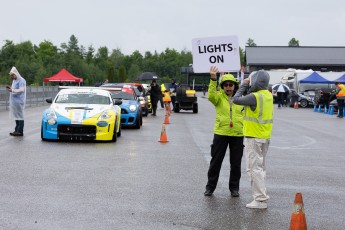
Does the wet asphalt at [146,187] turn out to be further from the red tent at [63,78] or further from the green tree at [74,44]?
the green tree at [74,44]

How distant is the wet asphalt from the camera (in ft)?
A: 24.2

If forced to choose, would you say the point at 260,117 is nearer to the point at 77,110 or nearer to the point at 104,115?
the point at 104,115

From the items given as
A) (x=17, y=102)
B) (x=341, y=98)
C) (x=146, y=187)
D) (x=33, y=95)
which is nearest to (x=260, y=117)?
(x=146, y=187)

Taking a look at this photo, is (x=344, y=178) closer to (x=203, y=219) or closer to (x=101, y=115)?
(x=203, y=219)

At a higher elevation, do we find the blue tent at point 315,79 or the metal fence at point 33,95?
the blue tent at point 315,79

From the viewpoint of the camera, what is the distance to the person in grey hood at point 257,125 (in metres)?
8.49

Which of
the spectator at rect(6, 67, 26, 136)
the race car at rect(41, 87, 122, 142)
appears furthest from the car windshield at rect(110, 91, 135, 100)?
the race car at rect(41, 87, 122, 142)

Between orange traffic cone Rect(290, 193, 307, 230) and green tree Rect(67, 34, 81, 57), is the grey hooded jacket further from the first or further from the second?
green tree Rect(67, 34, 81, 57)

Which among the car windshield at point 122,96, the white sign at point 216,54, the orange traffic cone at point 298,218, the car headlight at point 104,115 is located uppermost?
the white sign at point 216,54

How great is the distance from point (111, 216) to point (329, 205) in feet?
9.63

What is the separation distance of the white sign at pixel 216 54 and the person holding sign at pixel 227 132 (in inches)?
68.4

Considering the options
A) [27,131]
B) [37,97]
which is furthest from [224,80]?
[37,97]

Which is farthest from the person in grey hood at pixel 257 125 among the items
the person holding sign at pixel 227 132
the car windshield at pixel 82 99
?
the car windshield at pixel 82 99

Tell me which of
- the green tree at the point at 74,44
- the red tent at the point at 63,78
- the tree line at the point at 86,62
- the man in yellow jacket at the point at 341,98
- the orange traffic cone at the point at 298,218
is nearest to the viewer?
the orange traffic cone at the point at 298,218
